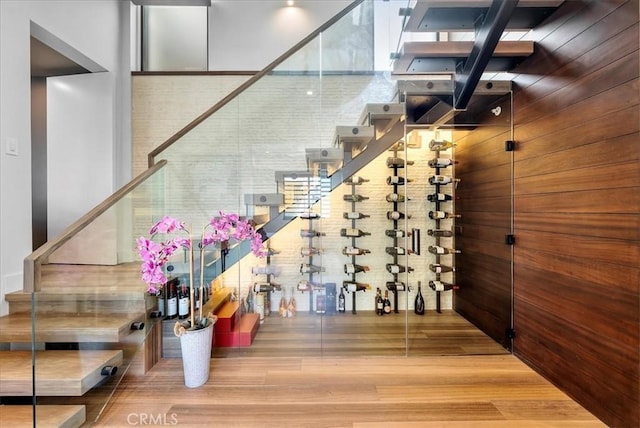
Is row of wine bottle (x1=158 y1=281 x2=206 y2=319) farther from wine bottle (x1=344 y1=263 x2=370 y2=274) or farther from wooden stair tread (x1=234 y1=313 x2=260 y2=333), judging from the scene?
wine bottle (x1=344 y1=263 x2=370 y2=274)

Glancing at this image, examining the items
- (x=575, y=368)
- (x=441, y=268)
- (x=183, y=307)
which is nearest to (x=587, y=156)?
(x=575, y=368)

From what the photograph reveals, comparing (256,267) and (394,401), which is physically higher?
(256,267)

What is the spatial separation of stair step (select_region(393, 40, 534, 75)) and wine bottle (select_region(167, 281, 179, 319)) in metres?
2.58

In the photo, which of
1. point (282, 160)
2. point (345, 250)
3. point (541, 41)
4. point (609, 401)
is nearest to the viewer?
point (609, 401)

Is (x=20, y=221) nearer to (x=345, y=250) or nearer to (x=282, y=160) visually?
(x=282, y=160)

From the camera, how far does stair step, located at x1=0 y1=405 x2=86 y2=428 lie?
1.51 metres

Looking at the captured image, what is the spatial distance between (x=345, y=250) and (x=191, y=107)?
2.57 m

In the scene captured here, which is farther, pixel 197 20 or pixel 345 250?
pixel 197 20

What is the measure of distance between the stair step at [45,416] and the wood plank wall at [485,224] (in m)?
3.09

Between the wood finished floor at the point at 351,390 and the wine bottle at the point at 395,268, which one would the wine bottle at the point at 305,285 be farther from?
the wine bottle at the point at 395,268

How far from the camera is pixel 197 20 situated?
13.4 ft

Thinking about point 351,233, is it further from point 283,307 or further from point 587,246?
point 587,246

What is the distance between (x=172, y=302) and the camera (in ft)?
7.84

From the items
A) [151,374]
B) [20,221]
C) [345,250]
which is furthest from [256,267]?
[20,221]
